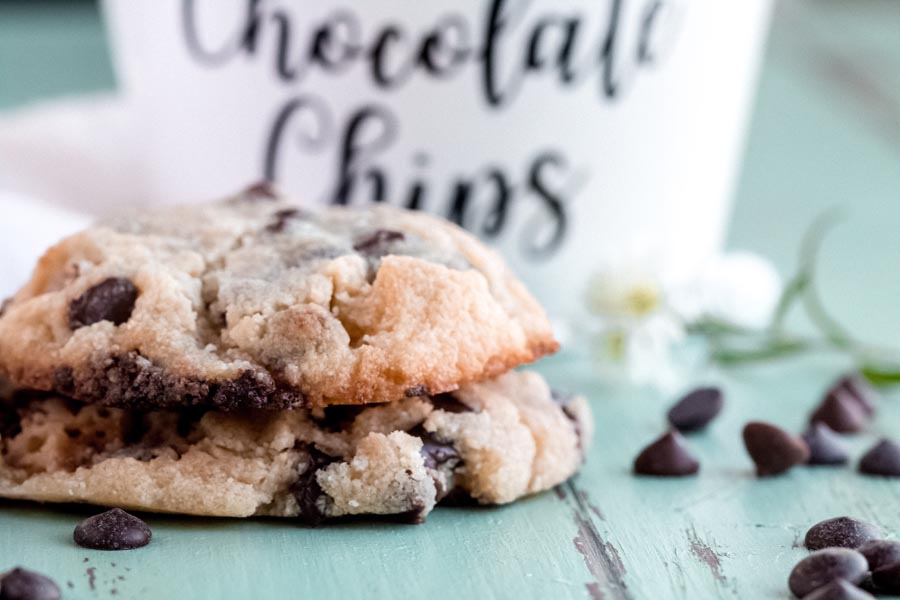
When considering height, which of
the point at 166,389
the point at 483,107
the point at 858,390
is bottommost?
the point at 858,390

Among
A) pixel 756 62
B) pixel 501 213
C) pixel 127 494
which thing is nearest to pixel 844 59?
pixel 756 62

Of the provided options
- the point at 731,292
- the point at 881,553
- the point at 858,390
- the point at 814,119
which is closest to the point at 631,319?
the point at 731,292

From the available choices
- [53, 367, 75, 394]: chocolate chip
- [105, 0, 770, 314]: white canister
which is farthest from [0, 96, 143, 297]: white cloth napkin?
[53, 367, 75, 394]: chocolate chip

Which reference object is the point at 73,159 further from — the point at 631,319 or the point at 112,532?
the point at 112,532

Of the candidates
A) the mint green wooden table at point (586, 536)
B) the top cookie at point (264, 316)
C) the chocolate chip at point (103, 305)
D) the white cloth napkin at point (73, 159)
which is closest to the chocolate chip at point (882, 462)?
the mint green wooden table at point (586, 536)

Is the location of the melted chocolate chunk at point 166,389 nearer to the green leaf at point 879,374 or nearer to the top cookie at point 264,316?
the top cookie at point 264,316

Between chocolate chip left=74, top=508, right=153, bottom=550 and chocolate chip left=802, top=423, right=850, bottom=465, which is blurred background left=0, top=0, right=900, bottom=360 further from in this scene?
chocolate chip left=74, top=508, right=153, bottom=550
